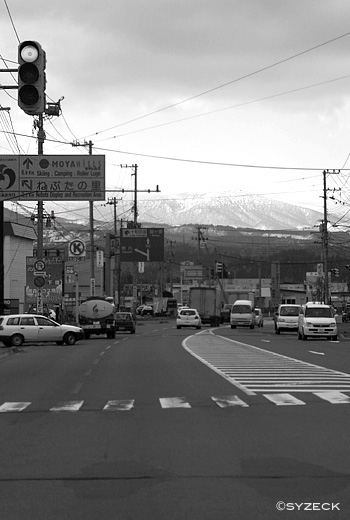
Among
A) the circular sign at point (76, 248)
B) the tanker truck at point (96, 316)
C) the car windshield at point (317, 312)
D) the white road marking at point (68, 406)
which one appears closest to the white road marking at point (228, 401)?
the white road marking at point (68, 406)

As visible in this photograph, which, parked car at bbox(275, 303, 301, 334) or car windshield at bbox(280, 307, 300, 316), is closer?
parked car at bbox(275, 303, 301, 334)

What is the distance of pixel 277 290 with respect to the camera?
10112 cm

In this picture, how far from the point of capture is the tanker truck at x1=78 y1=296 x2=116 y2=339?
48312 mm

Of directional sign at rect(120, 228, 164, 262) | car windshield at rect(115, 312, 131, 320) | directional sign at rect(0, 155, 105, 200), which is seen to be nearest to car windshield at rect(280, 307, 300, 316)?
car windshield at rect(115, 312, 131, 320)

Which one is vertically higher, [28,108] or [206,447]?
[28,108]

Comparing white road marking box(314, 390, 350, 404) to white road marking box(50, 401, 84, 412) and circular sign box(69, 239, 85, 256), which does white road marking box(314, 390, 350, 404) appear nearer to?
white road marking box(50, 401, 84, 412)

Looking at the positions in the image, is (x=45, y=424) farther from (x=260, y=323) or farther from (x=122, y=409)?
(x=260, y=323)

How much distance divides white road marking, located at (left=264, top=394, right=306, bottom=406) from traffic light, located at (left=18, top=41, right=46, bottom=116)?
6497 mm

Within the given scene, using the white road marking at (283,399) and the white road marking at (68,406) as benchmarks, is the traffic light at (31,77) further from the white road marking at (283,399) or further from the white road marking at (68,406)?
the white road marking at (283,399)

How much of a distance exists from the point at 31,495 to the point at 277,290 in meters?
94.5

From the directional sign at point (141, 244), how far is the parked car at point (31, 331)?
994 inches

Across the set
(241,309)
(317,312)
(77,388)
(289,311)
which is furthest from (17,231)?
(77,388)

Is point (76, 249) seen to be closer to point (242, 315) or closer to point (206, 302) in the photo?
point (242, 315)

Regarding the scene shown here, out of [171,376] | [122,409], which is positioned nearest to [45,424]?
[122,409]
